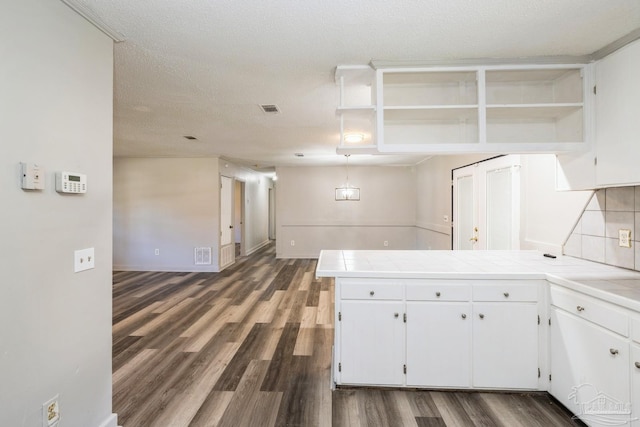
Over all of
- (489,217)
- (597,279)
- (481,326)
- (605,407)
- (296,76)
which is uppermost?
(296,76)

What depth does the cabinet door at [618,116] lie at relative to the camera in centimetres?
186

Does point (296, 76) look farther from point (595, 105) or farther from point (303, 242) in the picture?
point (303, 242)

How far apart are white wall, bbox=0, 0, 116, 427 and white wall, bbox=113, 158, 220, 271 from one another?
456 cm

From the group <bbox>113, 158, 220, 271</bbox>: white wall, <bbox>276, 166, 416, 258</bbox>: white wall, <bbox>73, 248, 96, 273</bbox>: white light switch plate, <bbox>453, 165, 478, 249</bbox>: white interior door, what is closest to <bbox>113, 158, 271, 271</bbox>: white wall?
<bbox>113, 158, 220, 271</bbox>: white wall

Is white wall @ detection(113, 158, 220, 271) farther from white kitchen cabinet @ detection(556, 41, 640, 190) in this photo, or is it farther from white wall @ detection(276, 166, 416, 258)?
white kitchen cabinet @ detection(556, 41, 640, 190)

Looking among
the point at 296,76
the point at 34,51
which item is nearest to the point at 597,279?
the point at 296,76

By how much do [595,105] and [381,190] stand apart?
19.0ft

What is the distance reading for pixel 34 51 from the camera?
53.7 inches

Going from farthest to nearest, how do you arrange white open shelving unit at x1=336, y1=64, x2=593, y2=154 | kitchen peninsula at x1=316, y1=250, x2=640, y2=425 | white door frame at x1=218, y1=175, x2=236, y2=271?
white door frame at x1=218, y1=175, x2=236, y2=271 < white open shelving unit at x1=336, y1=64, x2=593, y2=154 < kitchen peninsula at x1=316, y1=250, x2=640, y2=425

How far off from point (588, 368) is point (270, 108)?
3275 millimetres

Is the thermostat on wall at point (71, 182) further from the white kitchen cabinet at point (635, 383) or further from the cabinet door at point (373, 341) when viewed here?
the white kitchen cabinet at point (635, 383)

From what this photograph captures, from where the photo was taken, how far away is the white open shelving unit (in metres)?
2.24

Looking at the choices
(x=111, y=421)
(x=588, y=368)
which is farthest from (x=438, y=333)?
(x=111, y=421)

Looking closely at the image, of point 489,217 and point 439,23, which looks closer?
point 439,23
